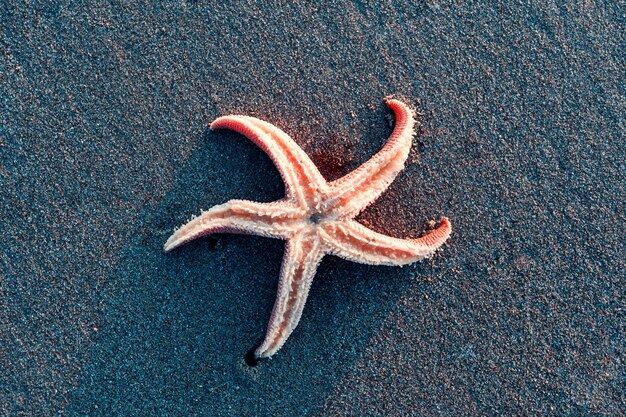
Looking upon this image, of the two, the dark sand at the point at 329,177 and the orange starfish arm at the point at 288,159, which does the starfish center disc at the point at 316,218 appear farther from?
the dark sand at the point at 329,177

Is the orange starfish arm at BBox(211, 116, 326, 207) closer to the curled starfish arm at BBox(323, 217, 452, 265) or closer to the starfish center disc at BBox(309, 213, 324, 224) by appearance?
the starfish center disc at BBox(309, 213, 324, 224)

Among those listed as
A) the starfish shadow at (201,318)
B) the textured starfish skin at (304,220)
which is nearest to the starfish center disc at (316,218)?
the textured starfish skin at (304,220)

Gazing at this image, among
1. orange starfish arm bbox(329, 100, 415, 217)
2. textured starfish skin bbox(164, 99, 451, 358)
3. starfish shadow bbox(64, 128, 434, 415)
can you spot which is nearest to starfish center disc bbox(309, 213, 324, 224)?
textured starfish skin bbox(164, 99, 451, 358)

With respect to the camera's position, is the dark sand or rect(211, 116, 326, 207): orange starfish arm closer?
rect(211, 116, 326, 207): orange starfish arm

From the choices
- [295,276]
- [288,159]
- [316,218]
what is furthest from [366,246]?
[288,159]

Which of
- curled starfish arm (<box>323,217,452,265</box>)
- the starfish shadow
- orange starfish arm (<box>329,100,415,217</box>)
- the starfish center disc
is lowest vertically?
the starfish shadow

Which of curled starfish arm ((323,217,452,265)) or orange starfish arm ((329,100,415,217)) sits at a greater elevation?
orange starfish arm ((329,100,415,217))

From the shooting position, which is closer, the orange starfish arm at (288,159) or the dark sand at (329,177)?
the orange starfish arm at (288,159)

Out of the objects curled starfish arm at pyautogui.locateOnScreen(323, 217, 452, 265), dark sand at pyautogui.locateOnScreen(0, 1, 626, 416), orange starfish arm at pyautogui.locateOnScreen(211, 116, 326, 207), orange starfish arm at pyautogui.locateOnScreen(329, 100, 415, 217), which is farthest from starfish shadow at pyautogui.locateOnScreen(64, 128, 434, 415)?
orange starfish arm at pyautogui.locateOnScreen(329, 100, 415, 217)
